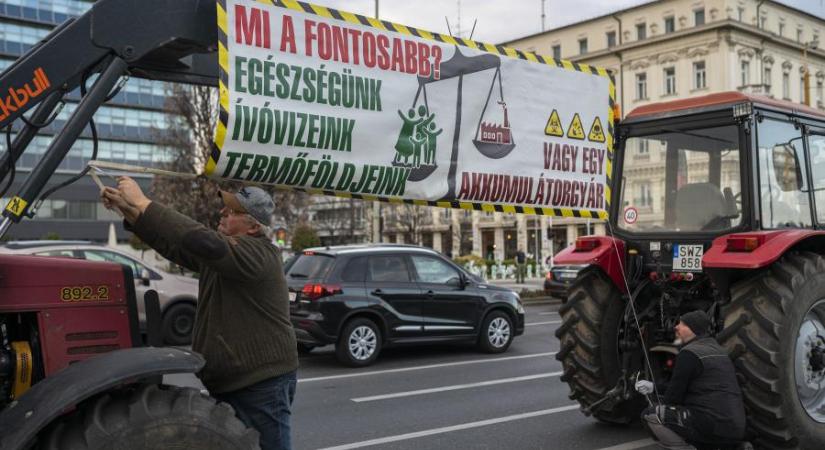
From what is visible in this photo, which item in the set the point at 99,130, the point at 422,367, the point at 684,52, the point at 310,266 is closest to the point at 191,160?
the point at 310,266

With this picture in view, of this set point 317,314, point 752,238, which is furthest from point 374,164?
point 317,314

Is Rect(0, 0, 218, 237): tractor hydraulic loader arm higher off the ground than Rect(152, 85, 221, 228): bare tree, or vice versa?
Rect(152, 85, 221, 228): bare tree

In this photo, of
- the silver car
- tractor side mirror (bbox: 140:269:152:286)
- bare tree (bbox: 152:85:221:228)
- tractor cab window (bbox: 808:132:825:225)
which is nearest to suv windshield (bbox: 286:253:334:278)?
the silver car

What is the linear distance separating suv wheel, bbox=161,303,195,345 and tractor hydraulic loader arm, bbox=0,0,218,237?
9.57 m

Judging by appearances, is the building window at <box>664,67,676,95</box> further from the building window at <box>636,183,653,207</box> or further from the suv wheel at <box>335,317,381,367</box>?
the building window at <box>636,183,653,207</box>

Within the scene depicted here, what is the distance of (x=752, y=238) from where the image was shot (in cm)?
538

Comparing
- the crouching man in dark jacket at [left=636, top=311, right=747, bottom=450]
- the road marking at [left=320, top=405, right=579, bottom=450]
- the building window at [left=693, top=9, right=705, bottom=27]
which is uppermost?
the building window at [left=693, top=9, right=705, bottom=27]

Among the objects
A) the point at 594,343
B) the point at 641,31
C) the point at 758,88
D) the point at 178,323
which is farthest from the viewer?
the point at 641,31

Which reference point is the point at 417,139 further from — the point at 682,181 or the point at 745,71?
the point at 745,71

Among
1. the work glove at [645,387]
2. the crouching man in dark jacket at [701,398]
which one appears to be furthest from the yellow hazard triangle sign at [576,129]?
the work glove at [645,387]

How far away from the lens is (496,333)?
11805 millimetres

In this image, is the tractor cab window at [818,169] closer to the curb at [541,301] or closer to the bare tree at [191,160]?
the curb at [541,301]

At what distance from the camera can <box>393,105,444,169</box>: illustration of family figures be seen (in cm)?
375

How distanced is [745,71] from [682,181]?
5481cm
